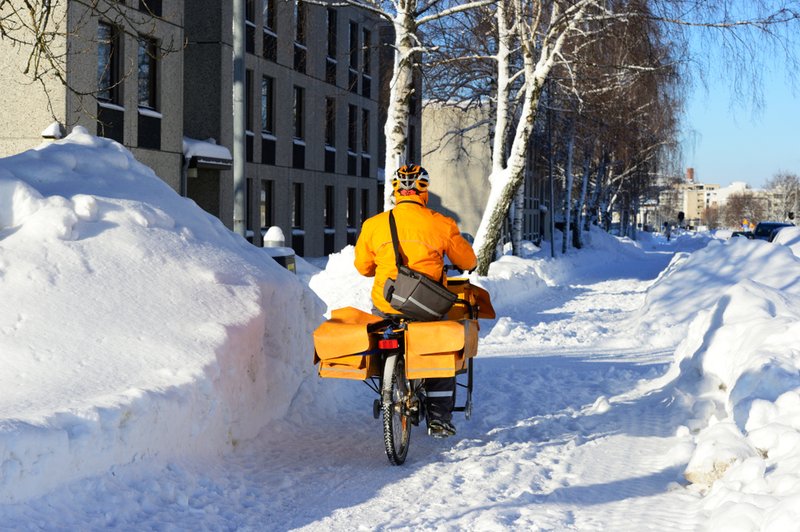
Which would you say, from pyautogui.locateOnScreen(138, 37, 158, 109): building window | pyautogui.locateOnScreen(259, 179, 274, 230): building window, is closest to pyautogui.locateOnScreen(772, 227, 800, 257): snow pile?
pyautogui.locateOnScreen(259, 179, 274, 230): building window

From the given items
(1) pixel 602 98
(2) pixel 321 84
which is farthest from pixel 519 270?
(2) pixel 321 84

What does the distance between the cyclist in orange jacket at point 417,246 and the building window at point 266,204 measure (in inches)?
1031

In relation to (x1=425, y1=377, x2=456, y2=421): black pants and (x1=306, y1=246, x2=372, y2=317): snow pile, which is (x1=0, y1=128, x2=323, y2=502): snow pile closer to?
(x1=425, y1=377, x2=456, y2=421): black pants

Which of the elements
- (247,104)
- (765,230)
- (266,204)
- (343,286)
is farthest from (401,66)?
(765,230)

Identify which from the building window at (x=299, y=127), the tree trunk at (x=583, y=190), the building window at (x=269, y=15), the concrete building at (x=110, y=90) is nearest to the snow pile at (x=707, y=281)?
the concrete building at (x=110, y=90)

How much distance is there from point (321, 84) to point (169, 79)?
501 inches

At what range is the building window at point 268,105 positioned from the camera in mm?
33156

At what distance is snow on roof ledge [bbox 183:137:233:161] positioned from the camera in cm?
2640

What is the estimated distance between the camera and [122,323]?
673 centimetres

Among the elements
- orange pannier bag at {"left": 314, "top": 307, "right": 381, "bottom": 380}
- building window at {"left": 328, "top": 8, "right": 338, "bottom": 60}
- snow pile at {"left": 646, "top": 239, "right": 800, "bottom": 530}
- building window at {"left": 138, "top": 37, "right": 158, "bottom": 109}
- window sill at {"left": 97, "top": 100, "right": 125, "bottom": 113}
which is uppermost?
building window at {"left": 328, "top": 8, "right": 338, "bottom": 60}

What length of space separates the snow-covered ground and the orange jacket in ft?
3.39

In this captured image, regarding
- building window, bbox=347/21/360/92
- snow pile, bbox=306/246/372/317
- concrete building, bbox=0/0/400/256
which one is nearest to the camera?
snow pile, bbox=306/246/372/317

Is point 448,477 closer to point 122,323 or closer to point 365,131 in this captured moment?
point 122,323

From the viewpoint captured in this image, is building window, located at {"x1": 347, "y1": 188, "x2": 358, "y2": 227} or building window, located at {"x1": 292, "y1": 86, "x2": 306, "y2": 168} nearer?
building window, located at {"x1": 292, "y1": 86, "x2": 306, "y2": 168}
